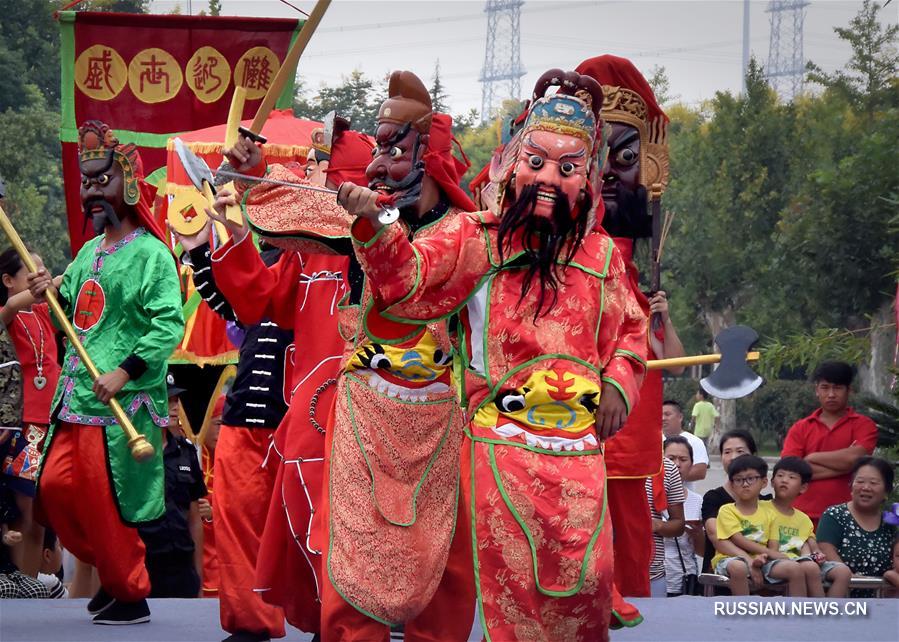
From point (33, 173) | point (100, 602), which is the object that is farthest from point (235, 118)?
point (33, 173)

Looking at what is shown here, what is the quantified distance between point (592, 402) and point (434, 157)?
113cm

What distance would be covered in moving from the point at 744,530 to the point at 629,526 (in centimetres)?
197

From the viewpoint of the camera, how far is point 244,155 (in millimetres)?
5238

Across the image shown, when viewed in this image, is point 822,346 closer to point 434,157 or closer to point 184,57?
point 184,57

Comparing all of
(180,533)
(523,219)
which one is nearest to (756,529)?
(180,533)

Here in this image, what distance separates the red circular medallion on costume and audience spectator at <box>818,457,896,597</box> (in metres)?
4.02

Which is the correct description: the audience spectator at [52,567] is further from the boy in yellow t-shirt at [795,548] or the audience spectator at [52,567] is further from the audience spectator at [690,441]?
the boy in yellow t-shirt at [795,548]

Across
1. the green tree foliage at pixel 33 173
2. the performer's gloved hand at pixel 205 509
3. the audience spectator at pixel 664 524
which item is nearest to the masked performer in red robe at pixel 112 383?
the performer's gloved hand at pixel 205 509

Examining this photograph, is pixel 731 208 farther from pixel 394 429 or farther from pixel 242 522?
pixel 394 429

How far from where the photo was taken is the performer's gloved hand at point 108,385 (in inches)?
248

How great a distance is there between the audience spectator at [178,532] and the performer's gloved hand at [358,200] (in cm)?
384

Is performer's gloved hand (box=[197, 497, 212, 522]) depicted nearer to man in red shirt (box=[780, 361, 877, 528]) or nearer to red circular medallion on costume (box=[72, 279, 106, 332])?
red circular medallion on costume (box=[72, 279, 106, 332])

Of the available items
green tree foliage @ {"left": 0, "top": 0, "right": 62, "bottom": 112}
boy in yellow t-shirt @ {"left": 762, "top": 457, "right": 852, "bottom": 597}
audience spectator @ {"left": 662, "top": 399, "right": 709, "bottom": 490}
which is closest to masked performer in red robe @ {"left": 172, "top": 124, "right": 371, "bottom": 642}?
boy in yellow t-shirt @ {"left": 762, "top": 457, "right": 852, "bottom": 597}

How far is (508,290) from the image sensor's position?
4.75m
